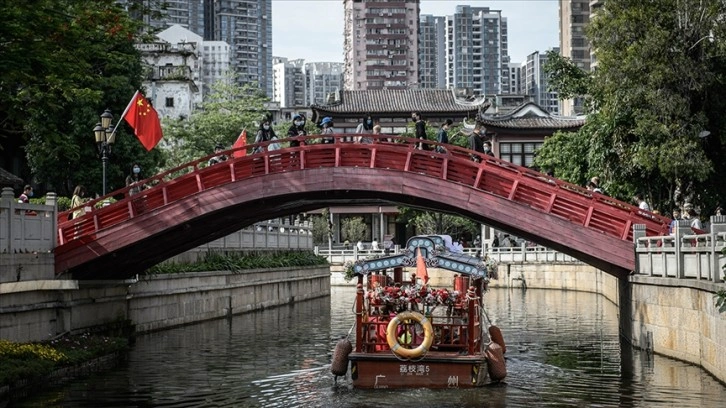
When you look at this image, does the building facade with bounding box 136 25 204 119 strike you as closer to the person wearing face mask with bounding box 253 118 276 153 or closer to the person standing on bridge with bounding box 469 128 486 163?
the person wearing face mask with bounding box 253 118 276 153

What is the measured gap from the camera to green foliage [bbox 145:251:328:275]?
4106cm

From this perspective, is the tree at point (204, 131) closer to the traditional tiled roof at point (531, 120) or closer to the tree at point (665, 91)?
the traditional tiled roof at point (531, 120)

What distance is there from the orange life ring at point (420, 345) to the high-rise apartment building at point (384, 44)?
13868 cm

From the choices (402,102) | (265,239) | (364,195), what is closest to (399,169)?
(364,195)

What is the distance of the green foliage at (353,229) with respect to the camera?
313 ft

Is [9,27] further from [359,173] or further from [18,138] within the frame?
[18,138]

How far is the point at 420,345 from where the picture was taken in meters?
23.8

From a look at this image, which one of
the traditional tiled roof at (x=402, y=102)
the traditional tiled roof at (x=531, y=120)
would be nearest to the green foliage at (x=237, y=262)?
the traditional tiled roof at (x=531, y=120)

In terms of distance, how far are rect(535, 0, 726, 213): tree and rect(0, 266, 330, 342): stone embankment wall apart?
53.7ft

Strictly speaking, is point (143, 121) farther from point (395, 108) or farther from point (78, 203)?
point (395, 108)

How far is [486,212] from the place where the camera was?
104ft

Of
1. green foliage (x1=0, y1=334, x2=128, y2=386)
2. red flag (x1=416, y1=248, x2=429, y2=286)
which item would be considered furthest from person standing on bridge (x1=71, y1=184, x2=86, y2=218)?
red flag (x1=416, y1=248, x2=429, y2=286)

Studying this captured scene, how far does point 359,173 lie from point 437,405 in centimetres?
1138

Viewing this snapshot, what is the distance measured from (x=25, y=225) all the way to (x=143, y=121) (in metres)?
8.59
